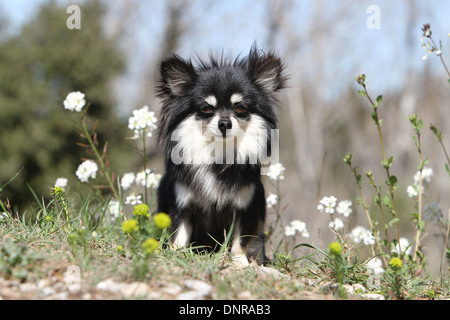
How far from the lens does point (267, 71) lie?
390 centimetres

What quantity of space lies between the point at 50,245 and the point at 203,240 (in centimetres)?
126

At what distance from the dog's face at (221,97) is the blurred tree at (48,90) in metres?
6.63

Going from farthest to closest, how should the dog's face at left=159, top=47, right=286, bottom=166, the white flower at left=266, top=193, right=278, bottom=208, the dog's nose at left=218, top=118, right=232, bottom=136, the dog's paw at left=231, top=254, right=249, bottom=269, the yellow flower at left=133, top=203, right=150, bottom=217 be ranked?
the white flower at left=266, top=193, right=278, bottom=208, the dog's face at left=159, top=47, right=286, bottom=166, the dog's nose at left=218, top=118, right=232, bottom=136, the dog's paw at left=231, top=254, right=249, bottom=269, the yellow flower at left=133, top=203, right=150, bottom=217

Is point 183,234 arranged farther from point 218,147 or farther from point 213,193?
point 218,147

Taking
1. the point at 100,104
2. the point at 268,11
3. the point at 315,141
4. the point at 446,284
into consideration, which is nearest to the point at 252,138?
the point at 446,284

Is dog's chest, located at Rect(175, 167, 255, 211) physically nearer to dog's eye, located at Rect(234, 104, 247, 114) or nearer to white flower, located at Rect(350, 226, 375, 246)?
dog's eye, located at Rect(234, 104, 247, 114)

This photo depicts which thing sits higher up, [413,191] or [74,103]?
[74,103]

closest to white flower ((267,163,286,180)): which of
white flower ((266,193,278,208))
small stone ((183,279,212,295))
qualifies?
white flower ((266,193,278,208))

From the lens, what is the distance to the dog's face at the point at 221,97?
12.0 feet

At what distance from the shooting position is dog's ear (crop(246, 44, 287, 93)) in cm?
388

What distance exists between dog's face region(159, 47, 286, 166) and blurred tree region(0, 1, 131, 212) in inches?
261

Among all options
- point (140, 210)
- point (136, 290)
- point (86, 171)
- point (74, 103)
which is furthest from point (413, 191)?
point (74, 103)

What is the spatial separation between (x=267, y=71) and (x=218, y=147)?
0.76 m

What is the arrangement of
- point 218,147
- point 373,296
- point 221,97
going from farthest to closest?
point 218,147, point 221,97, point 373,296
